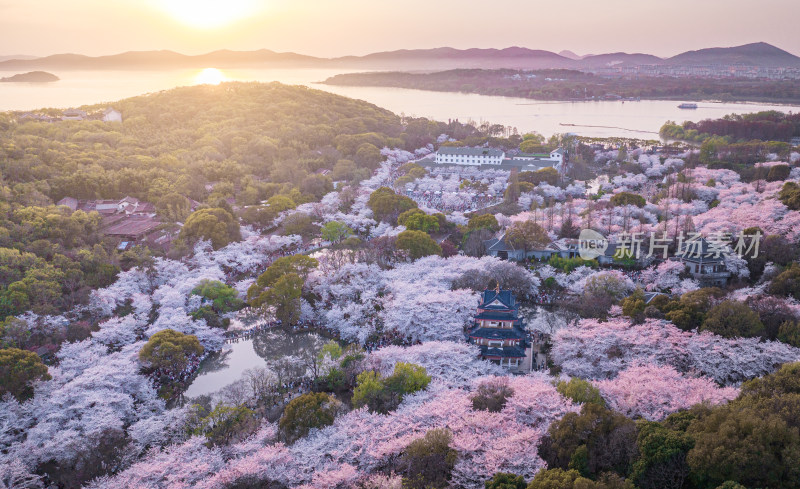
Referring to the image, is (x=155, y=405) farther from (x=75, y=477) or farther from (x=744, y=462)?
(x=744, y=462)

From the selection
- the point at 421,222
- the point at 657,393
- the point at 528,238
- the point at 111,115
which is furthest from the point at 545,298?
the point at 111,115

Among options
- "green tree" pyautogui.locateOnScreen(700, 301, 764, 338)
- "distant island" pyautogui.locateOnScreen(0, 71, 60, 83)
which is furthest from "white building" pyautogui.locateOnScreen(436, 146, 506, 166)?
"distant island" pyautogui.locateOnScreen(0, 71, 60, 83)

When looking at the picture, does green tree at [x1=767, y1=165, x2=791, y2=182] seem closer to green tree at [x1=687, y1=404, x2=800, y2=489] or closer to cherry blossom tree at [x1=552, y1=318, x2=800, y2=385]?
cherry blossom tree at [x1=552, y1=318, x2=800, y2=385]

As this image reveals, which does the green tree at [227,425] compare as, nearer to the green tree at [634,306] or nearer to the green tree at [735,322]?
the green tree at [634,306]

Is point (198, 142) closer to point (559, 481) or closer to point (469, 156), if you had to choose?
point (469, 156)

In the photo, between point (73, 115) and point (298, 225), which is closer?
point (298, 225)

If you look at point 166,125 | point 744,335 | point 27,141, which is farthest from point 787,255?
point 166,125
